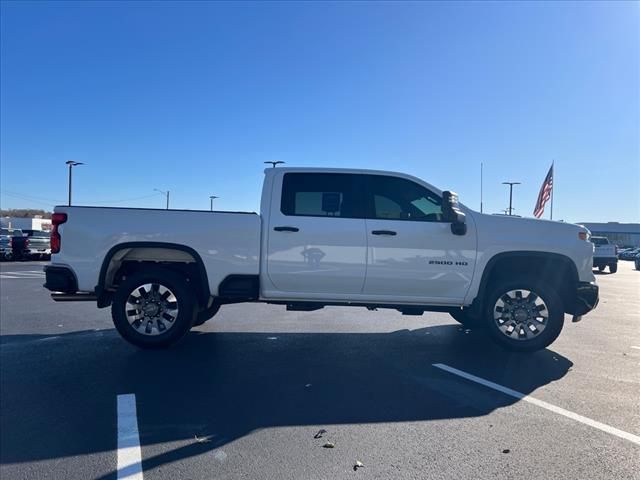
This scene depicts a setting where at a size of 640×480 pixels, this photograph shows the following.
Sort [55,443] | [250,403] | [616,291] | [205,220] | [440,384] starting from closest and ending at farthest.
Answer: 1. [55,443]
2. [250,403]
3. [440,384]
4. [205,220]
5. [616,291]

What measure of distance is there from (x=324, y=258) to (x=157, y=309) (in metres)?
2.06

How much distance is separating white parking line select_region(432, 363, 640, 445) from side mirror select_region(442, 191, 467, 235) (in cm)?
155

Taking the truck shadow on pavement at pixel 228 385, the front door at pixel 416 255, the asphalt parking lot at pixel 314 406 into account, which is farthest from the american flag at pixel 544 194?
the front door at pixel 416 255

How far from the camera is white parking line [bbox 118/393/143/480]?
123 inches

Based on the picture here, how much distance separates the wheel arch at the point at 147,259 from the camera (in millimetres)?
5953

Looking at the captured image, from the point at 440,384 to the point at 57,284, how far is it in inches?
175

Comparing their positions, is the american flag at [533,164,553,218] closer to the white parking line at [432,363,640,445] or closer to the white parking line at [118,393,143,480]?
the white parking line at [432,363,640,445]

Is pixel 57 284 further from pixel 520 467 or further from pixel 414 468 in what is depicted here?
pixel 520 467

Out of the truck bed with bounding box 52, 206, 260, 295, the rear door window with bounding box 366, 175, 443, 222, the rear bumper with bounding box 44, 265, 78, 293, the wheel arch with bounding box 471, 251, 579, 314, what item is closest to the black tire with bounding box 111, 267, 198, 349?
the truck bed with bounding box 52, 206, 260, 295

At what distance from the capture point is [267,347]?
637 cm

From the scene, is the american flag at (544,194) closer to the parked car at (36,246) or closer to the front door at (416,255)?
the front door at (416,255)

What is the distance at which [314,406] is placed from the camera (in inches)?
168

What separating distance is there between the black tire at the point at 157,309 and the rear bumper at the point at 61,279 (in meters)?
0.52

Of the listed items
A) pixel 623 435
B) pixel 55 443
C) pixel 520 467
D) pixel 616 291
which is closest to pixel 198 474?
pixel 55 443
